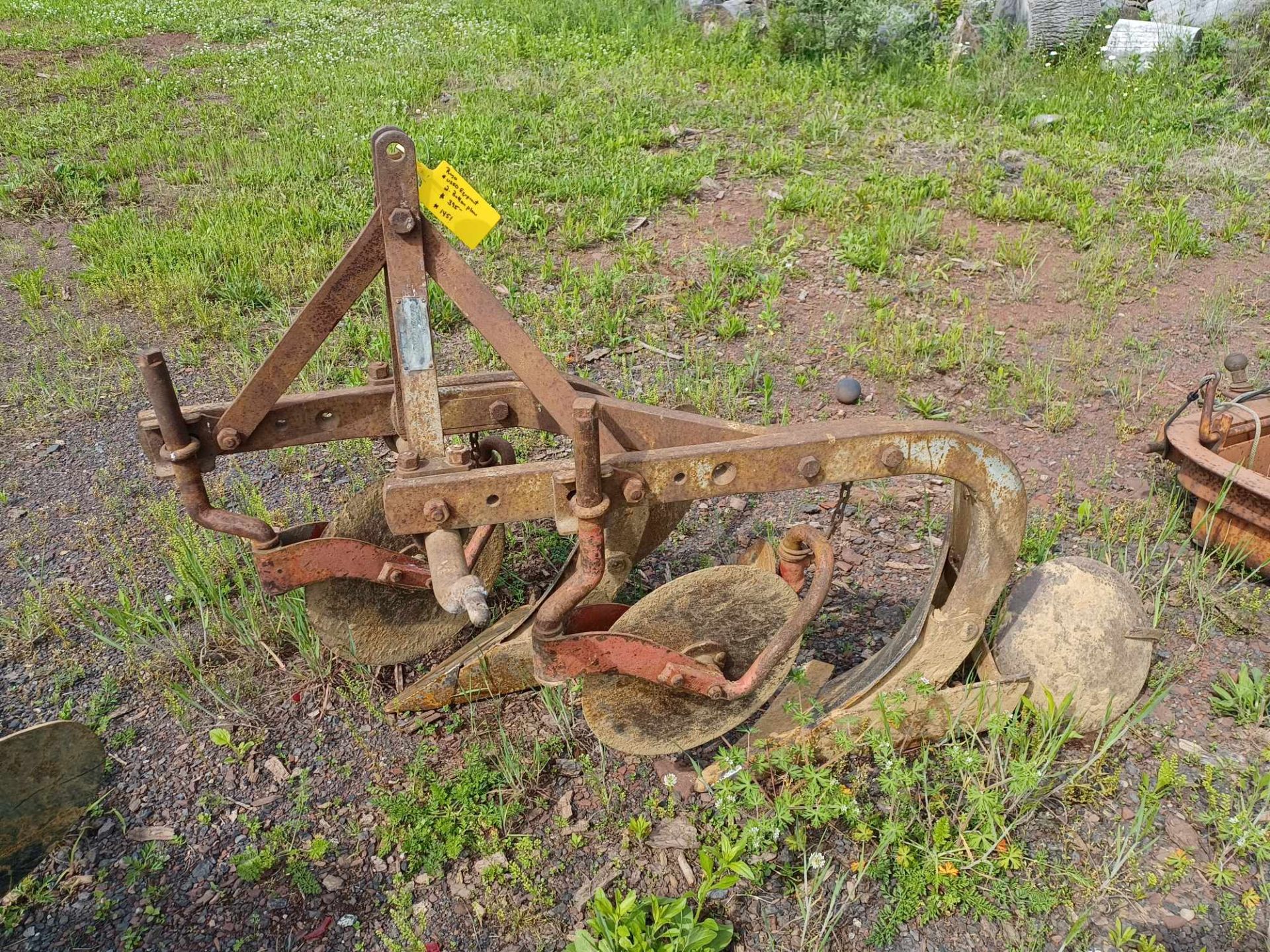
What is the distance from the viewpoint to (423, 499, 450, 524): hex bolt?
2295 mm

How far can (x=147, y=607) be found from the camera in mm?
3297

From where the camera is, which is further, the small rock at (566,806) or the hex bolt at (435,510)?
the small rock at (566,806)

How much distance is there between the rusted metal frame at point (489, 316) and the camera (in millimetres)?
2408

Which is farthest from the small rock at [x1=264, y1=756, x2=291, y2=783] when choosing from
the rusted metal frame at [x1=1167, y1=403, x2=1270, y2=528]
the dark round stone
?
the rusted metal frame at [x1=1167, y1=403, x2=1270, y2=528]

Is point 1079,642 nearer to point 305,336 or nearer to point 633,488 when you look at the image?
point 633,488

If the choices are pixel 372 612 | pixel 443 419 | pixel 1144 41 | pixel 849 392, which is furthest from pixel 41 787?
pixel 1144 41

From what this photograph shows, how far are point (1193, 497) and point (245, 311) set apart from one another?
5006 millimetres

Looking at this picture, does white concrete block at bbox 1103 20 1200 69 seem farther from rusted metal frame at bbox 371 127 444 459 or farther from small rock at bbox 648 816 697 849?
small rock at bbox 648 816 697 849

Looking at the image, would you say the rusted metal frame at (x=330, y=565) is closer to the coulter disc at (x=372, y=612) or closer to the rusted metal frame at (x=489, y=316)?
the coulter disc at (x=372, y=612)

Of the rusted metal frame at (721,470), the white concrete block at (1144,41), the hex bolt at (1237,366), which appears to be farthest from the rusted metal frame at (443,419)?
the white concrete block at (1144,41)

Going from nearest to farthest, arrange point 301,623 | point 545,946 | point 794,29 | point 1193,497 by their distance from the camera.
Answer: point 545,946 < point 301,623 < point 1193,497 < point 794,29

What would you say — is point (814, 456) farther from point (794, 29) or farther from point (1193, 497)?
point (794, 29)

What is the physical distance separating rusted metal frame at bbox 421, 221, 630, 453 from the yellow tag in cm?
5

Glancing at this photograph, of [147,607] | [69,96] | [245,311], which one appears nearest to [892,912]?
[147,607]
